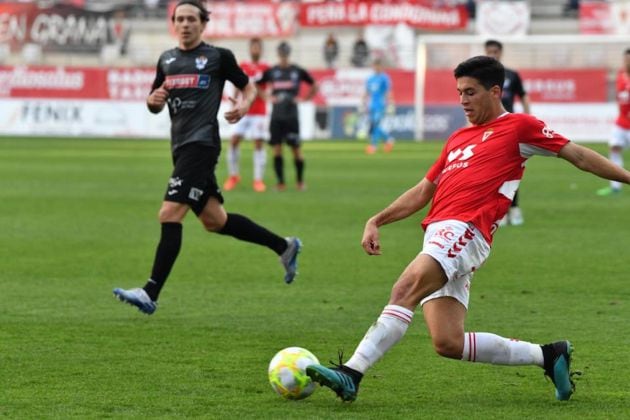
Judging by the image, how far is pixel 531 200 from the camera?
65.3 ft

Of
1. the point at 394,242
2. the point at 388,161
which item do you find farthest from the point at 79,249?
the point at 388,161

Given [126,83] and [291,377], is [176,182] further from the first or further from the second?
[126,83]

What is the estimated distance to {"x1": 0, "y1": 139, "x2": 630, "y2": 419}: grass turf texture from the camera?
6629 mm

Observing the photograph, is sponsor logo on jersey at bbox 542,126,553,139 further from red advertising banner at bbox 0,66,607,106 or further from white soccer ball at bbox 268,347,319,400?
red advertising banner at bbox 0,66,607,106

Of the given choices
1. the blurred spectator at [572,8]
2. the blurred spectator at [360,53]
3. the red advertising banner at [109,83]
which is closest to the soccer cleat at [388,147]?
the red advertising banner at [109,83]

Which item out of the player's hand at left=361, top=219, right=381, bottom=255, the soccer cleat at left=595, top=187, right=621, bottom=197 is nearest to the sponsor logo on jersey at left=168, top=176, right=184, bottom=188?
the player's hand at left=361, top=219, right=381, bottom=255

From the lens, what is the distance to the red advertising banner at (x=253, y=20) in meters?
47.9

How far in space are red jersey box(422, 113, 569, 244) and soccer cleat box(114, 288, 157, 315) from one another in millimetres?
2903

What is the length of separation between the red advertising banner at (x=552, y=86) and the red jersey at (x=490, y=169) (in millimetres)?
31496

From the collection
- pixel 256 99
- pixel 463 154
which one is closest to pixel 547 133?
pixel 463 154

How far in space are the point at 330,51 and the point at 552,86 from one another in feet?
30.8

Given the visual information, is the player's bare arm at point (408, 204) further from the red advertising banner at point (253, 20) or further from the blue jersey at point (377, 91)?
the red advertising banner at point (253, 20)

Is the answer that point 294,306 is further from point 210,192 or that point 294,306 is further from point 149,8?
point 149,8

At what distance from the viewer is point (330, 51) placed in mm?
44875
